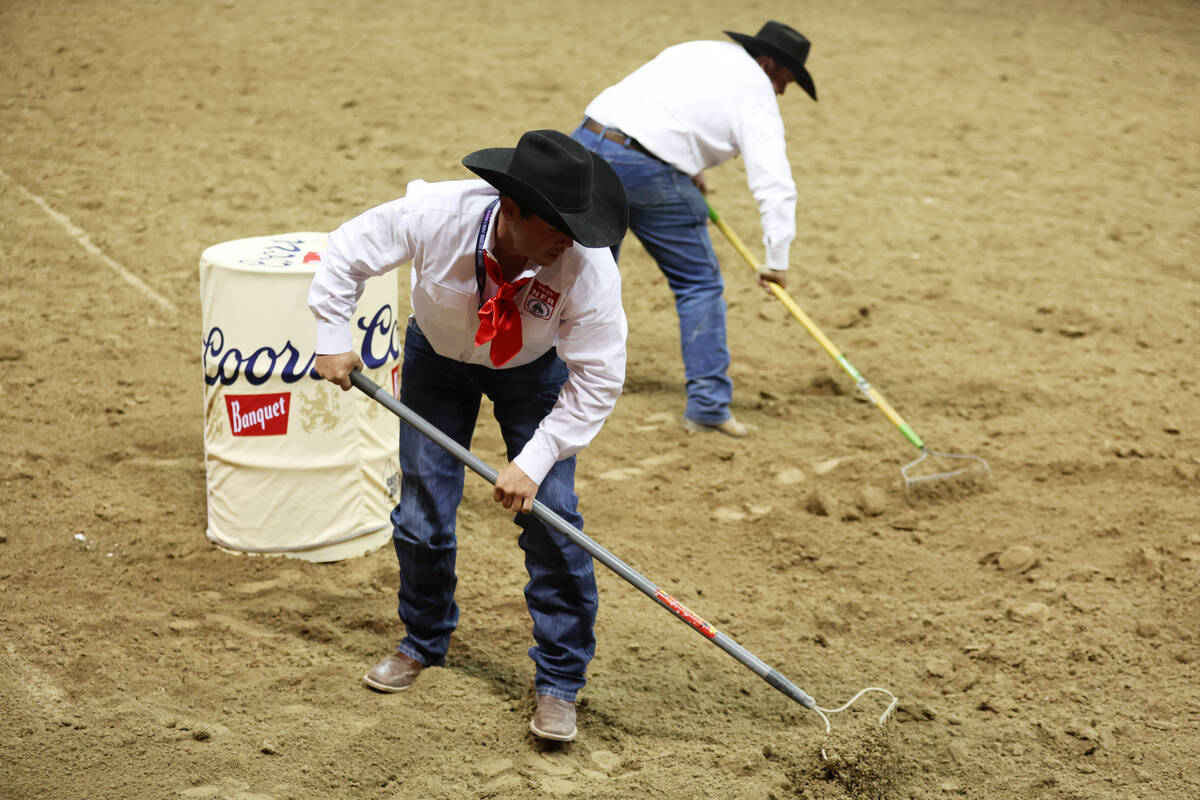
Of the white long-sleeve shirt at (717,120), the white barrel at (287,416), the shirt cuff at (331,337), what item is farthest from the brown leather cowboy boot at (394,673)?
the white long-sleeve shirt at (717,120)

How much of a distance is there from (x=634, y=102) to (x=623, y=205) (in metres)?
2.60

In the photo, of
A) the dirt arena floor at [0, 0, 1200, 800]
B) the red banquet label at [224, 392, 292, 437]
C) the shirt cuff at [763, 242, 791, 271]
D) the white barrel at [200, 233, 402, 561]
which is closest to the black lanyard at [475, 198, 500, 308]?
the white barrel at [200, 233, 402, 561]

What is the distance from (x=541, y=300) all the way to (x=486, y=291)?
171 mm

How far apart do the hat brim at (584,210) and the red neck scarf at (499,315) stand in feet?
0.78

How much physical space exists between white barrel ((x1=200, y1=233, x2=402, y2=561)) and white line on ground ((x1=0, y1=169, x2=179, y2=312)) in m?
2.52

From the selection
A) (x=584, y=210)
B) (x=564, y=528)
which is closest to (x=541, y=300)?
(x=584, y=210)

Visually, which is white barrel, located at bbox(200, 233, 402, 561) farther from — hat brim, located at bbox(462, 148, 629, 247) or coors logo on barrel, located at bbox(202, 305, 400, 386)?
hat brim, located at bbox(462, 148, 629, 247)

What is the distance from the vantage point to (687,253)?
5.89m

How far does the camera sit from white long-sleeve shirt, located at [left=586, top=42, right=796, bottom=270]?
18.2 feet

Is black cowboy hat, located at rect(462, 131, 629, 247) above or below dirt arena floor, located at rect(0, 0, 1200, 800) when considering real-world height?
above

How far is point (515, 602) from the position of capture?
460 centimetres

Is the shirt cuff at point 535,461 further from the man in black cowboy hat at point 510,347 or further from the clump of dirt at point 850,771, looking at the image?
the clump of dirt at point 850,771

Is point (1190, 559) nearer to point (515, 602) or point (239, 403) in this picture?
point (515, 602)

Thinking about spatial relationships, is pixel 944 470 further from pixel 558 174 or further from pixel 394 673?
pixel 558 174
